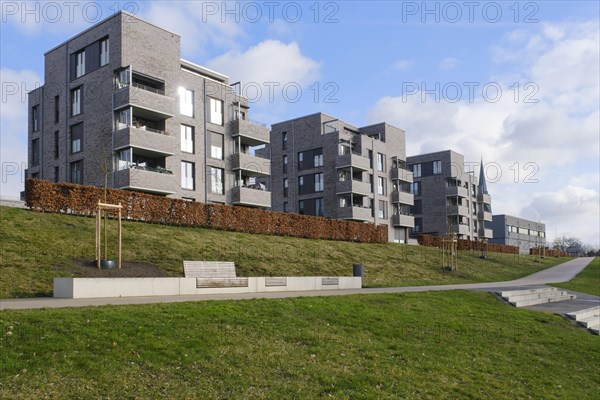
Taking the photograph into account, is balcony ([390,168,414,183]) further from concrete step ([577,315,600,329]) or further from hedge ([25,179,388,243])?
concrete step ([577,315,600,329])

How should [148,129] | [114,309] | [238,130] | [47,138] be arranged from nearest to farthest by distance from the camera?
[114,309], [148,129], [47,138], [238,130]

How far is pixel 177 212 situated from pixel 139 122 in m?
11.2

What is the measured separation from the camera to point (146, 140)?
34438 millimetres

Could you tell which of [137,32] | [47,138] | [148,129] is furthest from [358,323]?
[47,138]

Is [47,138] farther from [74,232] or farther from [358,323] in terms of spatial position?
[358,323]

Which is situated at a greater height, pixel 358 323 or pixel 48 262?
pixel 48 262

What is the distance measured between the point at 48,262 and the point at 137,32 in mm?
22809

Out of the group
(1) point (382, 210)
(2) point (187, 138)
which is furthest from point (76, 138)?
(1) point (382, 210)

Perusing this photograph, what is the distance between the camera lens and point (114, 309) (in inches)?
431

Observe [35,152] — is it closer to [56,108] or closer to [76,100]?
[56,108]

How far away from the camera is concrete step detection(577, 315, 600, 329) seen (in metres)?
17.1

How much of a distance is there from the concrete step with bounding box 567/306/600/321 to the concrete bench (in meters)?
11.0

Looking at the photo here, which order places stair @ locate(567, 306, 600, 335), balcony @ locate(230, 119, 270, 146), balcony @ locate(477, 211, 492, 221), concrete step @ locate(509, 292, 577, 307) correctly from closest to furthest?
1. stair @ locate(567, 306, 600, 335)
2. concrete step @ locate(509, 292, 577, 307)
3. balcony @ locate(230, 119, 270, 146)
4. balcony @ locate(477, 211, 492, 221)

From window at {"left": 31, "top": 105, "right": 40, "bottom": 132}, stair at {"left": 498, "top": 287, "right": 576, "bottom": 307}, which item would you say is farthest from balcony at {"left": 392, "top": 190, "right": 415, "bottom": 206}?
window at {"left": 31, "top": 105, "right": 40, "bottom": 132}
